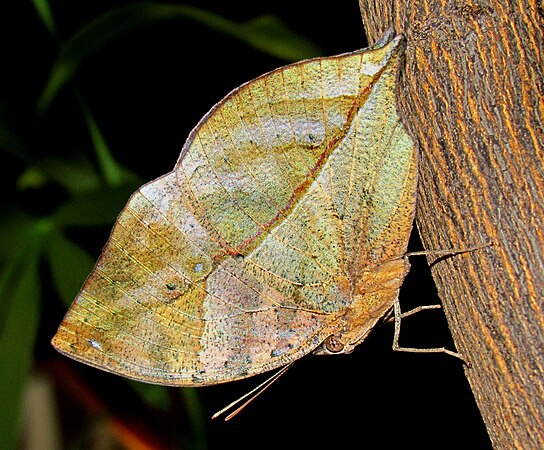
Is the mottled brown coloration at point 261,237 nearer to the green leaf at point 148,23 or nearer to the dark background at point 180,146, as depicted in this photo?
the green leaf at point 148,23

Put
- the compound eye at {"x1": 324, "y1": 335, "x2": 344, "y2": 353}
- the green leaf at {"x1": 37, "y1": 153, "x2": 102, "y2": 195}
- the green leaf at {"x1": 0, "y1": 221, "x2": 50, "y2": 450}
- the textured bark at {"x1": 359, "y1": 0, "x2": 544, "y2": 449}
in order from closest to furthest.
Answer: the textured bark at {"x1": 359, "y1": 0, "x2": 544, "y2": 449}
the compound eye at {"x1": 324, "y1": 335, "x2": 344, "y2": 353}
the green leaf at {"x1": 0, "y1": 221, "x2": 50, "y2": 450}
the green leaf at {"x1": 37, "y1": 153, "x2": 102, "y2": 195}

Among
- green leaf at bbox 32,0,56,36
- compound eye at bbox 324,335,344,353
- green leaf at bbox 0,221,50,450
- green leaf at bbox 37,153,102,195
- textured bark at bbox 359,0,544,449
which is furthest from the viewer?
green leaf at bbox 37,153,102,195

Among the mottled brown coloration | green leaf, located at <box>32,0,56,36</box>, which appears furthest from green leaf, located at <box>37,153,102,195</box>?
the mottled brown coloration

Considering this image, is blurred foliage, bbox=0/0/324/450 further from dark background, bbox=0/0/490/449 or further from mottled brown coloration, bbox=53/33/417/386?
mottled brown coloration, bbox=53/33/417/386

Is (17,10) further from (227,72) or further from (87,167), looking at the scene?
(227,72)

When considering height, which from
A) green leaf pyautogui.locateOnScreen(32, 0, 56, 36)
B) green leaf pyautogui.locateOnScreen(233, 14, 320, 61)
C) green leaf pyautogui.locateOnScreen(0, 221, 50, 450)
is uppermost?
green leaf pyautogui.locateOnScreen(32, 0, 56, 36)

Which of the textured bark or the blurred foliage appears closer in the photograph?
the textured bark
